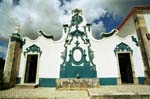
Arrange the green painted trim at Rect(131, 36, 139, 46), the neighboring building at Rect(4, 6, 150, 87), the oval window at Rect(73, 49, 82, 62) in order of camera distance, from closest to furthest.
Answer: the neighboring building at Rect(4, 6, 150, 87)
the oval window at Rect(73, 49, 82, 62)
the green painted trim at Rect(131, 36, 139, 46)

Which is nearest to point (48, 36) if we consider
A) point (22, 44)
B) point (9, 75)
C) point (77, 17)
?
point (22, 44)

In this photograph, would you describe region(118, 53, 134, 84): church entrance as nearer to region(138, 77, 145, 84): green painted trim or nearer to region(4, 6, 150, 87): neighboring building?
region(4, 6, 150, 87): neighboring building

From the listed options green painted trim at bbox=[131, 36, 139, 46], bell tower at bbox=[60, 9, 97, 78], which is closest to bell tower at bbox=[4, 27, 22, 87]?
bell tower at bbox=[60, 9, 97, 78]

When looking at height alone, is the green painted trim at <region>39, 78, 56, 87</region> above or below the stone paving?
above

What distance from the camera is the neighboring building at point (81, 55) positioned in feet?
29.6

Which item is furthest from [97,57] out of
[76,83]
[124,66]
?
[124,66]

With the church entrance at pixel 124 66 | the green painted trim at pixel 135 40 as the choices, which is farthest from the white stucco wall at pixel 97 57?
the church entrance at pixel 124 66

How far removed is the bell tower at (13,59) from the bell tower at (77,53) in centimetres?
307

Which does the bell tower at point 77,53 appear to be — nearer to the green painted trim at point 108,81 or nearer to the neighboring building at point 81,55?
the neighboring building at point 81,55

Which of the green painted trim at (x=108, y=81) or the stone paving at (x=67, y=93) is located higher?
the green painted trim at (x=108, y=81)

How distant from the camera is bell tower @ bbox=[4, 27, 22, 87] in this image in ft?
27.7

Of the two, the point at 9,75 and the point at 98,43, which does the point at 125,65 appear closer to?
the point at 98,43

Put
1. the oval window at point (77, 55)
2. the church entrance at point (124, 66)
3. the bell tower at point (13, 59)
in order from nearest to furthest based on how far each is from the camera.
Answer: the bell tower at point (13, 59) → the oval window at point (77, 55) → the church entrance at point (124, 66)

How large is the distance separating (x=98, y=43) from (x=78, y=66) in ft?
7.28
